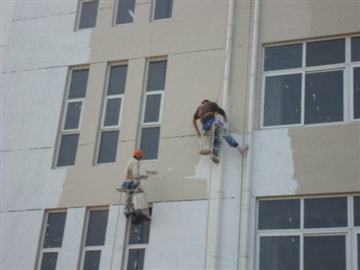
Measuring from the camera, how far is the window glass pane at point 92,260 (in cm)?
1697

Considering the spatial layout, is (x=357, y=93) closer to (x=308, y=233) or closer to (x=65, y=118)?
(x=308, y=233)

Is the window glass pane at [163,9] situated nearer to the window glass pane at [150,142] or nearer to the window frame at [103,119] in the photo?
the window frame at [103,119]

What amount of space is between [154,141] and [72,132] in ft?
6.89

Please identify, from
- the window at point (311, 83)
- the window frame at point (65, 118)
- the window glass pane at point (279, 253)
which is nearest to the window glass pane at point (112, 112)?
the window frame at point (65, 118)

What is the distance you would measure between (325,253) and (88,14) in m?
8.80

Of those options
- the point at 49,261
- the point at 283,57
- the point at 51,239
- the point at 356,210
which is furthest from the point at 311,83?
the point at 49,261

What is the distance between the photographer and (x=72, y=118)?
61.9ft

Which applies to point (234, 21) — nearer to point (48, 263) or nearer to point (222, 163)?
point (222, 163)

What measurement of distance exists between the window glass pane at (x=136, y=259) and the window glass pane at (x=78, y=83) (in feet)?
14.0

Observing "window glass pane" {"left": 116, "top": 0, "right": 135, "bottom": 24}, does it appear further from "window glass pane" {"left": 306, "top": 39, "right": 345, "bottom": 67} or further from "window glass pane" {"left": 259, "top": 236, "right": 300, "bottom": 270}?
"window glass pane" {"left": 259, "top": 236, "right": 300, "bottom": 270}

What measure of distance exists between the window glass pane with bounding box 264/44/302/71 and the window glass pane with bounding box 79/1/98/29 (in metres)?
4.73

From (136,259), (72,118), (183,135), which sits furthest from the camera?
(72,118)

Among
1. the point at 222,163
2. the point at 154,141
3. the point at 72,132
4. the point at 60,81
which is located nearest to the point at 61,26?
the point at 60,81

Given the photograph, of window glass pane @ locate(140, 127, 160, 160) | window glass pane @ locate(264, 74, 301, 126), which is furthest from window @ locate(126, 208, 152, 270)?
window glass pane @ locate(264, 74, 301, 126)
